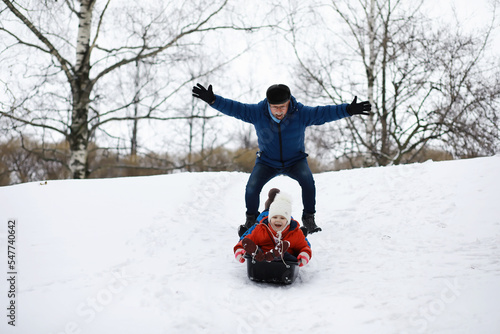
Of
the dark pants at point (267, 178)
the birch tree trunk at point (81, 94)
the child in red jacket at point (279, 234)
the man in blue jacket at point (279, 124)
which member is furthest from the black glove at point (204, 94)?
the birch tree trunk at point (81, 94)

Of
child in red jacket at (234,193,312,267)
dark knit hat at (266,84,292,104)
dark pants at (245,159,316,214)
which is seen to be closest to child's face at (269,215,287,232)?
child in red jacket at (234,193,312,267)

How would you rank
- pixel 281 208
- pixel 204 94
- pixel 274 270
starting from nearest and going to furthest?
pixel 274 270, pixel 281 208, pixel 204 94

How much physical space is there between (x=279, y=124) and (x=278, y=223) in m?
1.15

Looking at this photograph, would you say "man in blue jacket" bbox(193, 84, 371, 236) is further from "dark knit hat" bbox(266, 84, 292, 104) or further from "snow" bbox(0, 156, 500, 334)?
"snow" bbox(0, 156, 500, 334)

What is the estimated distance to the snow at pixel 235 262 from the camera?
2.28 meters

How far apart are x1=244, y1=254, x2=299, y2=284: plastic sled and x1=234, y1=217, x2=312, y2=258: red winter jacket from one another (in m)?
0.25

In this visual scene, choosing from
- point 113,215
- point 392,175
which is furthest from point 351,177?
point 113,215

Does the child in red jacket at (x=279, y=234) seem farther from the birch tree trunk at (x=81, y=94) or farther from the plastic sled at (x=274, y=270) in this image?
the birch tree trunk at (x=81, y=94)

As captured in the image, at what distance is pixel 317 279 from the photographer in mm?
3082

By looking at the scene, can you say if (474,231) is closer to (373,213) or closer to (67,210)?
(373,213)

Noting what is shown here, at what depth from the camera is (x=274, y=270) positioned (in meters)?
2.90

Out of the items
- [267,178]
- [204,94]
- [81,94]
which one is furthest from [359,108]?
[81,94]

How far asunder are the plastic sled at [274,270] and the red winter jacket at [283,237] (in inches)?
9.8

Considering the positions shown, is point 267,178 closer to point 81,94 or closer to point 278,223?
point 278,223
